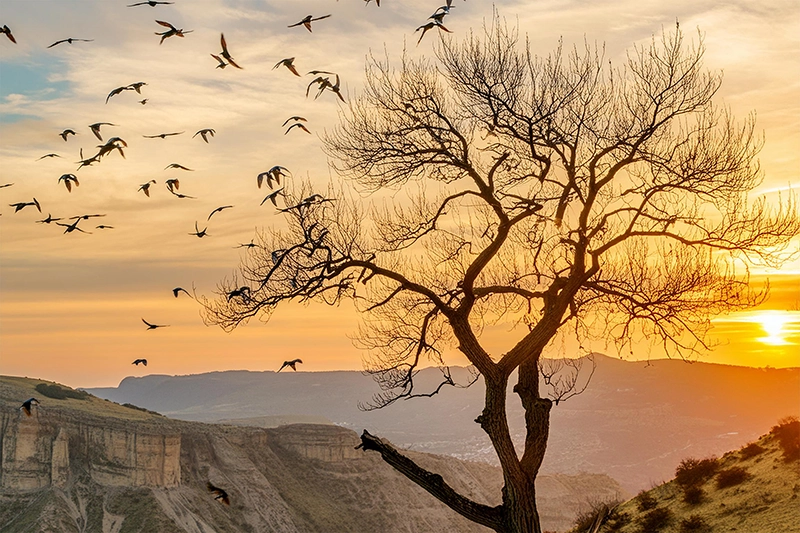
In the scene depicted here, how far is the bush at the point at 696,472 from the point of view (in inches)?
930

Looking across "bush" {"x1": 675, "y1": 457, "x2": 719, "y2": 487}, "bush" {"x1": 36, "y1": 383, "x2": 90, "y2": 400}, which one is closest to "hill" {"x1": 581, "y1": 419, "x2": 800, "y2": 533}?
"bush" {"x1": 675, "y1": 457, "x2": 719, "y2": 487}

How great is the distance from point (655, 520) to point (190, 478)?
91.3 meters

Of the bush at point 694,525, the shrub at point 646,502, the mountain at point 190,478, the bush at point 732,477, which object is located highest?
the mountain at point 190,478

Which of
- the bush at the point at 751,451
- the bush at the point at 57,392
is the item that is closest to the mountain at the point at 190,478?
the bush at the point at 57,392

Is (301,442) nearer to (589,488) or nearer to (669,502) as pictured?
(589,488)

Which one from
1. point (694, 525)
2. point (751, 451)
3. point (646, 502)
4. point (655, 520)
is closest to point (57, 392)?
point (646, 502)

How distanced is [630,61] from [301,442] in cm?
11541

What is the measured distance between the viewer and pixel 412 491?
125438 millimetres

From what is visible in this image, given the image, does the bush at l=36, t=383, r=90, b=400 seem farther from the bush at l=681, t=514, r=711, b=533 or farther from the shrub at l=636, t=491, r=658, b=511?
the bush at l=681, t=514, r=711, b=533

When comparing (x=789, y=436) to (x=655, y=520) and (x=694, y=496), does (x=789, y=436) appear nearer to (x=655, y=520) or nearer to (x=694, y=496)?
(x=694, y=496)

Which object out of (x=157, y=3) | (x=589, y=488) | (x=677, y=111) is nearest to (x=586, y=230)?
(x=677, y=111)

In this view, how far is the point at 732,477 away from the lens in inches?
882

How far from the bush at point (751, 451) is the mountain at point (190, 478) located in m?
74.8

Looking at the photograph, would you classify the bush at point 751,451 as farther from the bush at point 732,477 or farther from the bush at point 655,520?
the bush at point 655,520
